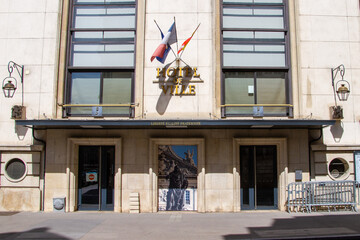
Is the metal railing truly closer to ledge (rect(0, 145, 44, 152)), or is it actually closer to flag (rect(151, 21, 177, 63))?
flag (rect(151, 21, 177, 63))

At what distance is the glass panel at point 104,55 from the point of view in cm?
1331

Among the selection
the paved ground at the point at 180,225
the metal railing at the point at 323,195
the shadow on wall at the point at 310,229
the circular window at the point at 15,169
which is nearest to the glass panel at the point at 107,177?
the paved ground at the point at 180,225

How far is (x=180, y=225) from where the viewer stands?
33.4 ft

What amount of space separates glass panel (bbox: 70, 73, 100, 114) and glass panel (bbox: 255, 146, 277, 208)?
7.41 metres

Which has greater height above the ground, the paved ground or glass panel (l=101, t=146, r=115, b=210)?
glass panel (l=101, t=146, r=115, b=210)

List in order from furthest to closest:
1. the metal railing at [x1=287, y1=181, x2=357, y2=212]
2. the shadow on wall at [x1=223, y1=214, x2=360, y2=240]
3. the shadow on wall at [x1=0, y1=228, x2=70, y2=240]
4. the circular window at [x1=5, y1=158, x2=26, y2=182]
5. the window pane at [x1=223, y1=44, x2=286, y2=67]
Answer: the window pane at [x1=223, y1=44, x2=286, y2=67] < the circular window at [x1=5, y1=158, x2=26, y2=182] < the metal railing at [x1=287, y1=181, x2=357, y2=212] < the shadow on wall at [x1=0, y1=228, x2=70, y2=240] < the shadow on wall at [x1=223, y1=214, x2=360, y2=240]

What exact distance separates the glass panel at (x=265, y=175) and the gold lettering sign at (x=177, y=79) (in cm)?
395

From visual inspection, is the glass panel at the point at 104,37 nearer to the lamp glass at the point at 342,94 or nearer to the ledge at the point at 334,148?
the ledge at the point at 334,148

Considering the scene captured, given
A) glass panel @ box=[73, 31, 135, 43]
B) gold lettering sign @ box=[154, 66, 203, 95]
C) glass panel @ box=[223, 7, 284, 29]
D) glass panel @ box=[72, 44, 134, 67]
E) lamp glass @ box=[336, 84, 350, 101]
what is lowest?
lamp glass @ box=[336, 84, 350, 101]

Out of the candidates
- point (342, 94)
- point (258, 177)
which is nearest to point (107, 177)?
point (258, 177)

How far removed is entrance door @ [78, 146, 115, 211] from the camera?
12.8 m

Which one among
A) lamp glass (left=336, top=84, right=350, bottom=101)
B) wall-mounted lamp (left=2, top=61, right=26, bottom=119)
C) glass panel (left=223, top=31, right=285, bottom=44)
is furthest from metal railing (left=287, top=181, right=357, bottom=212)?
wall-mounted lamp (left=2, top=61, right=26, bottom=119)

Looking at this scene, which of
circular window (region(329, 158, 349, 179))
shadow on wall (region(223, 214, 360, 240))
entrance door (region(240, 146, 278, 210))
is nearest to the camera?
shadow on wall (region(223, 214, 360, 240))

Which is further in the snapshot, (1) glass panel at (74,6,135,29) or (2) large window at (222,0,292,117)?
(1) glass panel at (74,6,135,29)
